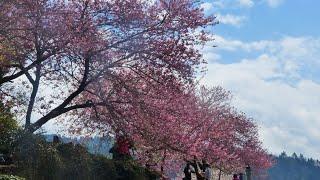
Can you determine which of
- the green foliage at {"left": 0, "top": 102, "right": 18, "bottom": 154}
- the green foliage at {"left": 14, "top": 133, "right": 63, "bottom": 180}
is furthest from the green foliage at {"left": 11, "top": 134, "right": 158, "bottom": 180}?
the green foliage at {"left": 0, "top": 102, "right": 18, "bottom": 154}

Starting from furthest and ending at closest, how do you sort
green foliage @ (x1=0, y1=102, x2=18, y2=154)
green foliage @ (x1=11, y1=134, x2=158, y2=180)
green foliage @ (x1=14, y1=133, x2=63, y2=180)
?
green foliage @ (x1=11, y1=134, x2=158, y2=180)
green foliage @ (x1=14, y1=133, x2=63, y2=180)
green foliage @ (x1=0, y1=102, x2=18, y2=154)

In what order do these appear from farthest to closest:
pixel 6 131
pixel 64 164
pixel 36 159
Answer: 1. pixel 64 164
2. pixel 36 159
3. pixel 6 131

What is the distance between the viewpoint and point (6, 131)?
1556 cm

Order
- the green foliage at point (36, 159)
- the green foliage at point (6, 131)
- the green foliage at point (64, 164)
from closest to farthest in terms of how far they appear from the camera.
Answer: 1. the green foliage at point (6, 131)
2. the green foliage at point (36, 159)
3. the green foliage at point (64, 164)

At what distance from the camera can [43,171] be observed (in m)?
16.5

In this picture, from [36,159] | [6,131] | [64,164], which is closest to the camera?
[6,131]

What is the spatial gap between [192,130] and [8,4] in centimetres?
1144

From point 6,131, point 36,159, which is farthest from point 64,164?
point 6,131

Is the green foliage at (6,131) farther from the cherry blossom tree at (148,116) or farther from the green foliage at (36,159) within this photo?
the cherry blossom tree at (148,116)

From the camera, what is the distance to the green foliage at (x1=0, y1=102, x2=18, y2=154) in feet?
50.4

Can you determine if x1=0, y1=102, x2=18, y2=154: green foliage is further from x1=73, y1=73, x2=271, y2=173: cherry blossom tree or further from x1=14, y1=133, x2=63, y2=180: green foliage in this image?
x1=73, y1=73, x2=271, y2=173: cherry blossom tree

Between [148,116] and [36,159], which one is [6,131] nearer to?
[36,159]

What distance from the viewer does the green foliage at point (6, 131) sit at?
1538 cm

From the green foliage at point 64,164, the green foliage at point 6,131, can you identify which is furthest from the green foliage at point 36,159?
the green foliage at point 6,131
